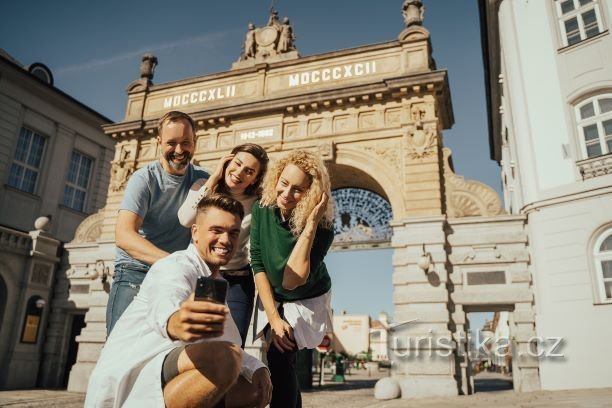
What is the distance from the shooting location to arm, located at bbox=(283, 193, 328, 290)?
8.34 feet

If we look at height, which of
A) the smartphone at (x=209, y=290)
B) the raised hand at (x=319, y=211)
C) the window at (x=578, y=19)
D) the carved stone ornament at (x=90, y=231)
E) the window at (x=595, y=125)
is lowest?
the smartphone at (x=209, y=290)

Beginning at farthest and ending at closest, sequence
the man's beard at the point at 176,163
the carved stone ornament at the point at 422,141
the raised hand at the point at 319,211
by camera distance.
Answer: the carved stone ornament at the point at 422,141 → the man's beard at the point at 176,163 → the raised hand at the point at 319,211

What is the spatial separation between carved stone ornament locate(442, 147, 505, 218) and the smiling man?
11.4m

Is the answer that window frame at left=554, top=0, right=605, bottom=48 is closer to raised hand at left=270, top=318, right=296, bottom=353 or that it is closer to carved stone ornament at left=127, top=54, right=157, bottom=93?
raised hand at left=270, top=318, right=296, bottom=353

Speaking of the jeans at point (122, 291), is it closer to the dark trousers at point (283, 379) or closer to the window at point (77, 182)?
the dark trousers at point (283, 379)

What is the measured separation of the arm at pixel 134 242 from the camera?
2.46m

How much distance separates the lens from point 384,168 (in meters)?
13.2

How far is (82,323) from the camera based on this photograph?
53.1 ft

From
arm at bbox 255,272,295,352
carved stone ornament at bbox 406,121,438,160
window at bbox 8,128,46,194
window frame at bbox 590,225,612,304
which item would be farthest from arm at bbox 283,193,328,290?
window at bbox 8,128,46,194

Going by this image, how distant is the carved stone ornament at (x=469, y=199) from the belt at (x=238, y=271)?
10.2 meters

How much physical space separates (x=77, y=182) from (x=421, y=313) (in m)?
17.7

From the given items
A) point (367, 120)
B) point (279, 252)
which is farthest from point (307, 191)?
point (367, 120)

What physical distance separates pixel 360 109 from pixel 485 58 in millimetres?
6982

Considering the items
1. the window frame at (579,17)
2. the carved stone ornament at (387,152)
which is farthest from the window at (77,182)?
the window frame at (579,17)
